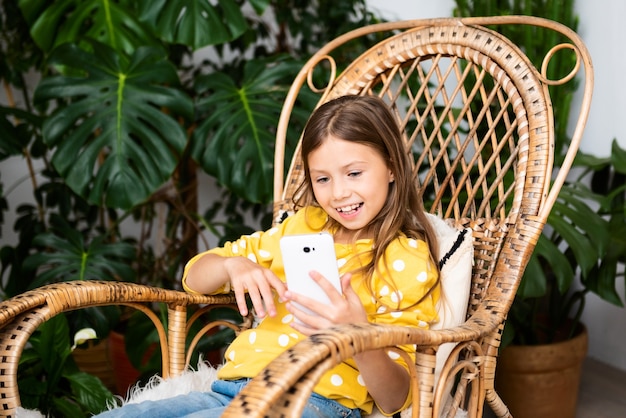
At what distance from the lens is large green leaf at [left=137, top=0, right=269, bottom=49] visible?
1.85 m

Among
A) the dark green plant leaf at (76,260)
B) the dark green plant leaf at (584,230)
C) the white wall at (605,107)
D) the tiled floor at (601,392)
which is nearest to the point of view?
the dark green plant leaf at (584,230)

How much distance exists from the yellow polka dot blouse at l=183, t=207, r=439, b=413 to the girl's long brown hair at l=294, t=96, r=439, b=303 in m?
0.02

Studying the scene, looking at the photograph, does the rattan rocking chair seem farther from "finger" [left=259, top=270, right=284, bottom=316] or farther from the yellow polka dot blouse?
"finger" [left=259, top=270, right=284, bottom=316]

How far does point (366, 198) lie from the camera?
118 centimetres

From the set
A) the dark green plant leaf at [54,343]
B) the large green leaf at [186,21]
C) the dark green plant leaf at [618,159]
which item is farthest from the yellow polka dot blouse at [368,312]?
the dark green plant leaf at [618,159]

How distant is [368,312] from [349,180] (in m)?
0.22

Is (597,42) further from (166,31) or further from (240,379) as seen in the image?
(240,379)

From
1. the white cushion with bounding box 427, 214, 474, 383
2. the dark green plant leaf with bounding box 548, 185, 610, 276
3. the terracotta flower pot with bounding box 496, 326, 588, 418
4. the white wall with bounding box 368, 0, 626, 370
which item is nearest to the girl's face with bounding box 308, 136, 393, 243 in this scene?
the white cushion with bounding box 427, 214, 474, 383

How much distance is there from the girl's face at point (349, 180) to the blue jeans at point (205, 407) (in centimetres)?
30

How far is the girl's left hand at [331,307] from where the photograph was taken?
3.02 feet

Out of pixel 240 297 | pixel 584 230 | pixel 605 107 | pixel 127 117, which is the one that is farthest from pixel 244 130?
pixel 605 107

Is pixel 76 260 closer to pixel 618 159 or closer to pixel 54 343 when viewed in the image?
pixel 54 343

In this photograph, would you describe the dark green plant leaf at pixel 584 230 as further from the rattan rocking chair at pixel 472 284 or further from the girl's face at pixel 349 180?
the girl's face at pixel 349 180

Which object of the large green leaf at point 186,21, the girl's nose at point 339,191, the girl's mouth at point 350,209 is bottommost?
the girl's mouth at point 350,209
